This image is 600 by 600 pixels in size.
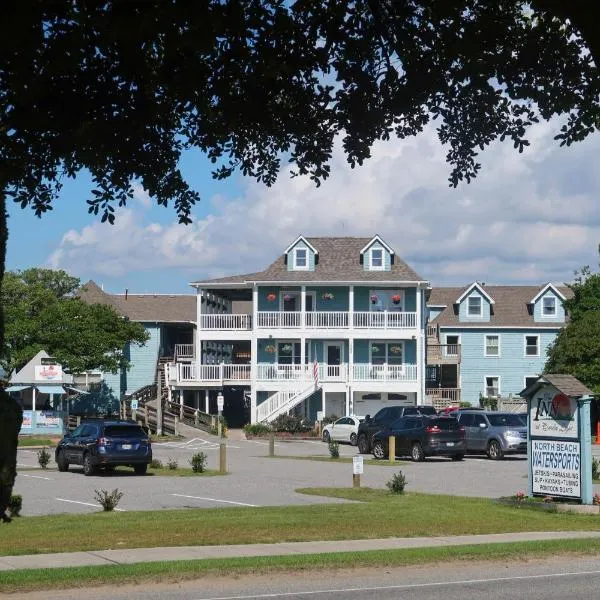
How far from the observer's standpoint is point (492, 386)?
6775cm

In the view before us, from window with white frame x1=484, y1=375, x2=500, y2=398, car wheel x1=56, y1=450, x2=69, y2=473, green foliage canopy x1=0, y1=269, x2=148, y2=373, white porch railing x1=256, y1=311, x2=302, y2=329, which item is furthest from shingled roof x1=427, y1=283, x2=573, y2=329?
car wheel x1=56, y1=450, x2=69, y2=473

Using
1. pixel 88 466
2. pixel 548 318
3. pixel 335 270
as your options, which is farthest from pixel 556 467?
pixel 548 318

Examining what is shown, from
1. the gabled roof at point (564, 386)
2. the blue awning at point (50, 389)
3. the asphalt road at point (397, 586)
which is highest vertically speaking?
the blue awning at point (50, 389)

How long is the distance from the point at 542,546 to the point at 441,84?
29.1ft

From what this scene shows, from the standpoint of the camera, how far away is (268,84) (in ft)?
32.1

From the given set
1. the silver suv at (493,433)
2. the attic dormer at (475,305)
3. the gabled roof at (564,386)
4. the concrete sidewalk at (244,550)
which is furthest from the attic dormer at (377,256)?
the concrete sidewalk at (244,550)

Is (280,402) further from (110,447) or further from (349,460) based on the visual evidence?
(110,447)

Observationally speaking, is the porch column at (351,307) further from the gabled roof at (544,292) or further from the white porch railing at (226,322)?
the gabled roof at (544,292)

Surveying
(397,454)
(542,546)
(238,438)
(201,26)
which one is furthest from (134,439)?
(201,26)

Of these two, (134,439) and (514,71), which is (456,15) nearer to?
(514,71)

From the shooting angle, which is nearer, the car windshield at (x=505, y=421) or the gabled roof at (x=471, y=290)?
the car windshield at (x=505, y=421)

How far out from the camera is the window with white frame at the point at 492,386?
67.5 meters

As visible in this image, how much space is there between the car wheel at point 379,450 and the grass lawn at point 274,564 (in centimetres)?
2227

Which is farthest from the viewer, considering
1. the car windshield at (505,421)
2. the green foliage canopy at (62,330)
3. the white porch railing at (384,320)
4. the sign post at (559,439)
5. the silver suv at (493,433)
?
the white porch railing at (384,320)
